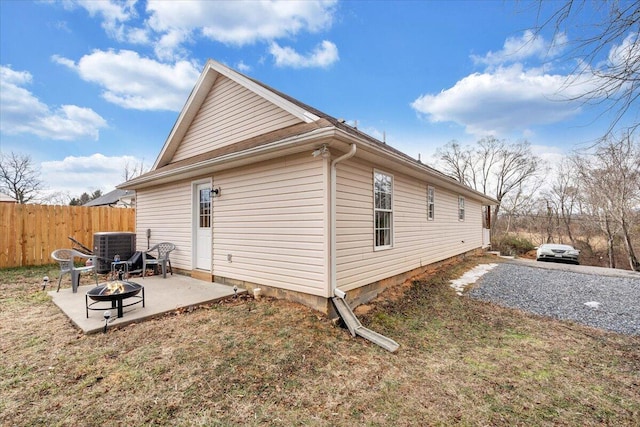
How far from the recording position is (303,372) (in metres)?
3.08

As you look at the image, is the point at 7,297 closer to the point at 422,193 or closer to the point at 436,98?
the point at 422,193

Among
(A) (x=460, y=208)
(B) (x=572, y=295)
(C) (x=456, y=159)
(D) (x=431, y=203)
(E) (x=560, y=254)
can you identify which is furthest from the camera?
(C) (x=456, y=159)

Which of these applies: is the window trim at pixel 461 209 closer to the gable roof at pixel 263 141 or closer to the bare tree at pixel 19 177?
the gable roof at pixel 263 141

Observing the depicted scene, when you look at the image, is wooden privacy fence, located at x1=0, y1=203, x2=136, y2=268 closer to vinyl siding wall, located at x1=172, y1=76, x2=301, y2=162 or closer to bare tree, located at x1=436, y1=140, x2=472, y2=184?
vinyl siding wall, located at x1=172, y1=76, x2=301, y2=162

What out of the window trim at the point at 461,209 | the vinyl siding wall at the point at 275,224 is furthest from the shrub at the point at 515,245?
the vinyl siding wall at the point at 275,224

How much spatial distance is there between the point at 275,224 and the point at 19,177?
3079cm

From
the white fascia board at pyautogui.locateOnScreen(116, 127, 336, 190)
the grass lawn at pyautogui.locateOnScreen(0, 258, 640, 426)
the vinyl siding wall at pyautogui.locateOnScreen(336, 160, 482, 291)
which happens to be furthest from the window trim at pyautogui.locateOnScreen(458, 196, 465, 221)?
the white fascia board at pyautogui.locateOnScreen(116, 127, 336, 190)

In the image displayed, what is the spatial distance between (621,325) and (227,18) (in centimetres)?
986

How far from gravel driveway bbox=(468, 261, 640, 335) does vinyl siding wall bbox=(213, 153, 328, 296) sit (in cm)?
424

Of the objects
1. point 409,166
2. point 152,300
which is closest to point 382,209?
point 409,166

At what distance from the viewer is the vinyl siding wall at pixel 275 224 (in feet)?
15.1

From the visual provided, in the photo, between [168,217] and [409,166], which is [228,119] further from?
[409,166]

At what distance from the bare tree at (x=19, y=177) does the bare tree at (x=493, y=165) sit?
3702 centimetres

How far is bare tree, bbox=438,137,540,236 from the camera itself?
82.7 ft
